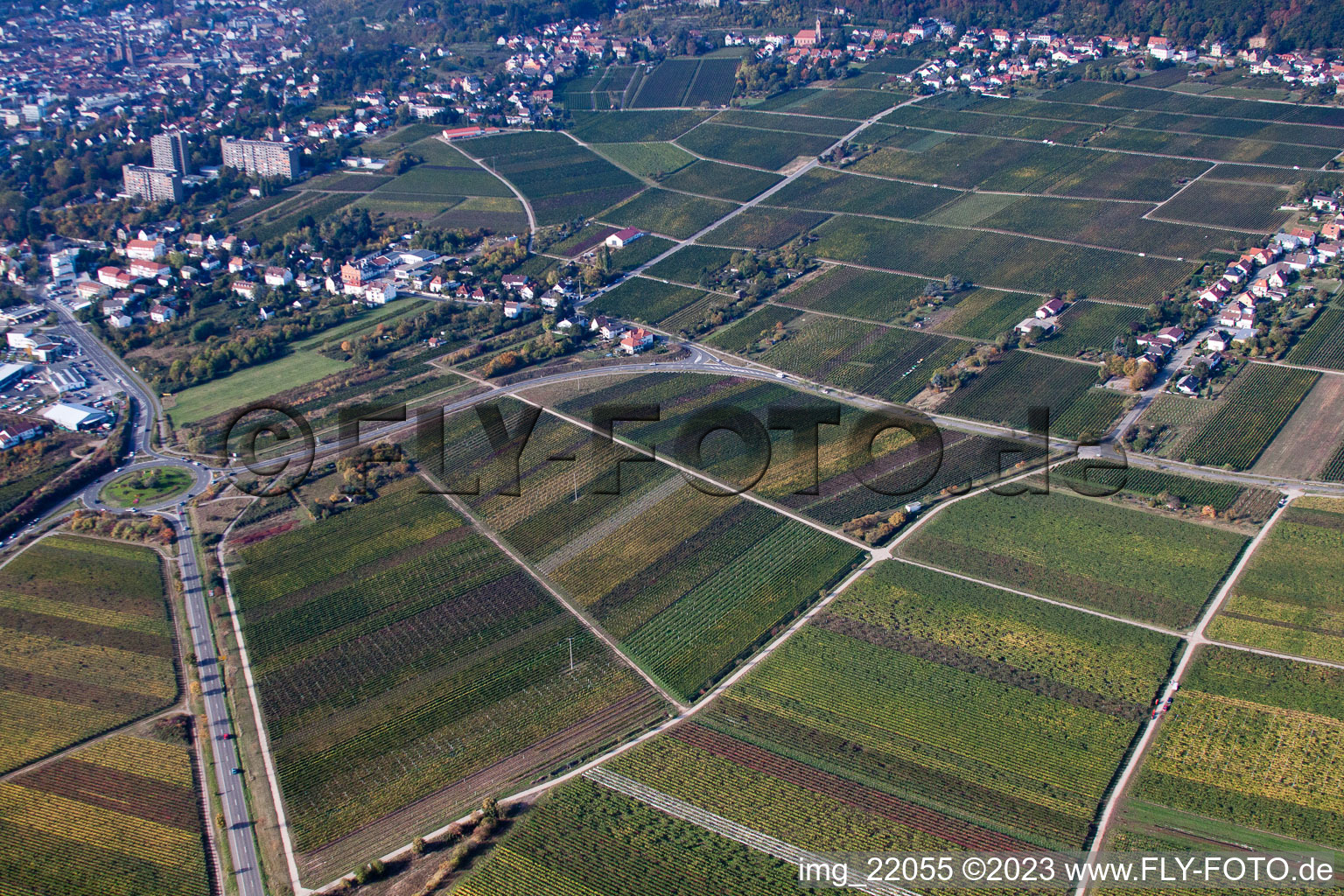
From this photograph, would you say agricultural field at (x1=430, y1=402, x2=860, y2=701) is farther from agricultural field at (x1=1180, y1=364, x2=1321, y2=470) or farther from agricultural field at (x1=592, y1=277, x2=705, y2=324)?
agricultural field at (x1=1180, y1=364, x2=1321, y2=470)

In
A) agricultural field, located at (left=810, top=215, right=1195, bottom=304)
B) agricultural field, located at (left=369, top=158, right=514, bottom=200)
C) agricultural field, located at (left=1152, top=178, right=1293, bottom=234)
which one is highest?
agricultural field, located at (left=1152, top=178, right=1293, bottom=234)

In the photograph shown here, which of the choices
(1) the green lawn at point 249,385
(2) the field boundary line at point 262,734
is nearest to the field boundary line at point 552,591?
(2) the field boundary line at point 262,734

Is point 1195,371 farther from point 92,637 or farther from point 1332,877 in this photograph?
point 92,637

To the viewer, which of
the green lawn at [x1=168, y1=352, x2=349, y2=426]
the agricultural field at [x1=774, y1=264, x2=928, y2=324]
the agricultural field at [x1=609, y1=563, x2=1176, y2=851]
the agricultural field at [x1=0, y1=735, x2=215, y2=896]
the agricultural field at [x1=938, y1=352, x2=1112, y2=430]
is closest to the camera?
the agricultural field at [x1=0, y1=735, x2=215, y2=896]

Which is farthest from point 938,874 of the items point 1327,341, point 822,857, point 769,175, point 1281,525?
point 769,175

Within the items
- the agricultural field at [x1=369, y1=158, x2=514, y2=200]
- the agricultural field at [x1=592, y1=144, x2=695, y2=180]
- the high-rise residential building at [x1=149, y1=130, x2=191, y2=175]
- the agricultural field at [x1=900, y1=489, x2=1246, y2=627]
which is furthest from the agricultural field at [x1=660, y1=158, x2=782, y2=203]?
the agricultural field at [x1=900, y1=489, x2=1246, y2=627]

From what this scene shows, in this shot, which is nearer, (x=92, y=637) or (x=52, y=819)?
(x=52, y=819)
